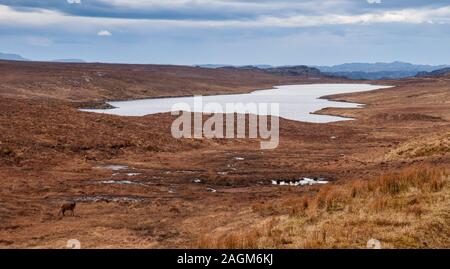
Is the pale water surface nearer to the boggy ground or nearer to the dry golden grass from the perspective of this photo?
the boggy ground

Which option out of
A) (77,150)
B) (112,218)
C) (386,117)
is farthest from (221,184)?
(386,117)

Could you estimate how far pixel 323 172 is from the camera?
32500mm

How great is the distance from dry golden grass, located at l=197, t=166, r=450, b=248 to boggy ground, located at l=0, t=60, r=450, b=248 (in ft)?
0.16

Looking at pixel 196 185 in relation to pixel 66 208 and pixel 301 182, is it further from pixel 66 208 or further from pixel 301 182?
pixel 66 208

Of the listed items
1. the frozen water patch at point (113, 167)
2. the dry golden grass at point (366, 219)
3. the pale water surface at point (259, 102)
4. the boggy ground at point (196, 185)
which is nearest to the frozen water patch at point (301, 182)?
the boggy ground at point (196, 185)

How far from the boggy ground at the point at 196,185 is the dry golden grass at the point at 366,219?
49 mm

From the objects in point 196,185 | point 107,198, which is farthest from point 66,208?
point 196,185

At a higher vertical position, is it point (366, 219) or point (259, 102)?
point (366, 219)

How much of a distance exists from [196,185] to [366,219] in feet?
51.1

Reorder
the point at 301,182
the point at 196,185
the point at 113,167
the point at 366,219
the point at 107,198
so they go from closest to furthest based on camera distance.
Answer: the point at 366,219 < the point at 107,198 < the point at 196,185 < the point at 301,182 < the point at 113,167

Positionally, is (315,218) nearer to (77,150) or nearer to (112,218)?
(112,218)

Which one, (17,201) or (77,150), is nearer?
(17,201)

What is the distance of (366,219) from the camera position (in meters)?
13.8

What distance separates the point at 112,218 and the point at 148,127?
31147 millimetres
